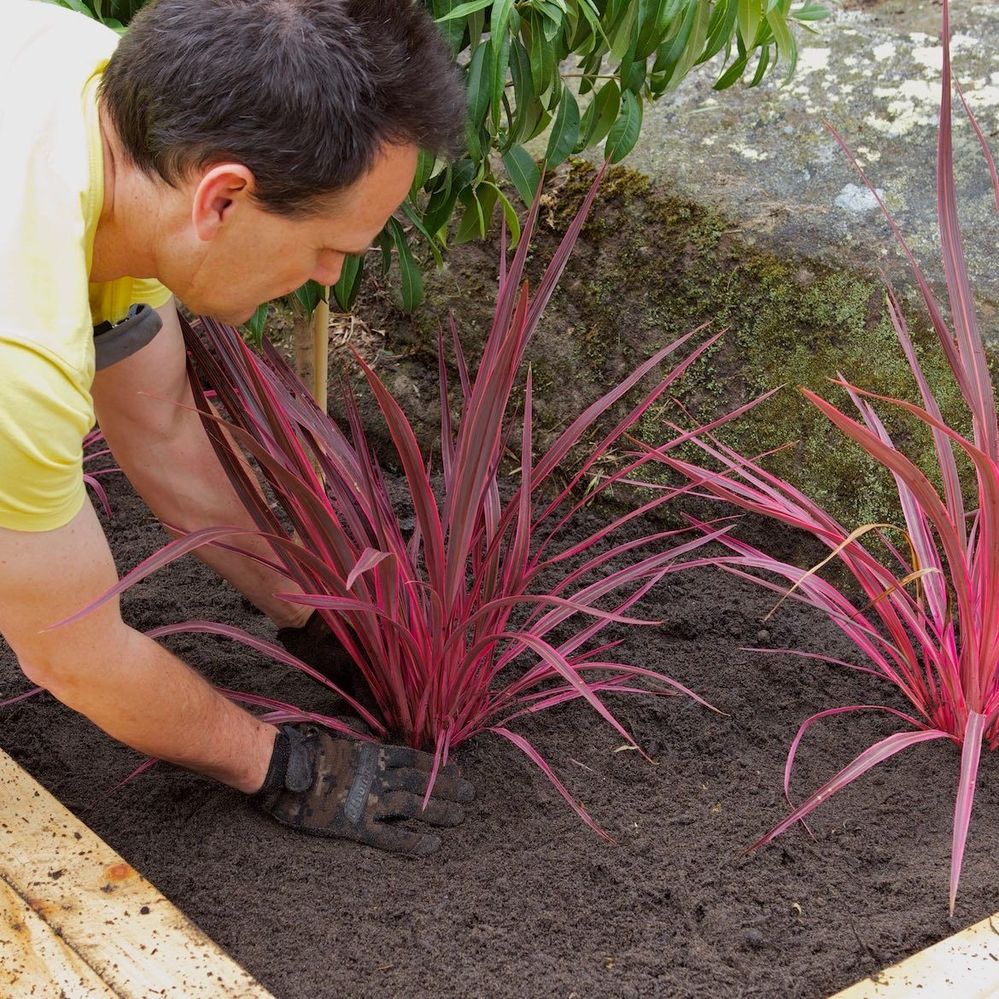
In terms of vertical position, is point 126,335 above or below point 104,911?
above

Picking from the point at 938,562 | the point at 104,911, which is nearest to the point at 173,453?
the point at 104,911

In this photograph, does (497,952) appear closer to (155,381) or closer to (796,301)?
(155,381)

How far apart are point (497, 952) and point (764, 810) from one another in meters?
0.44

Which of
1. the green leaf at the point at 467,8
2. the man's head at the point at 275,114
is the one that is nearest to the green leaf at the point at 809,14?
the green leaf at the point at 467,8

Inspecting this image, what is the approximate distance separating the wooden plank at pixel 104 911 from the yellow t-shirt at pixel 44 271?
428 millimetres

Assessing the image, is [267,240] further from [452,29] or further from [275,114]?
[452,29]

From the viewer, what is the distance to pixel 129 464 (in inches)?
65.4

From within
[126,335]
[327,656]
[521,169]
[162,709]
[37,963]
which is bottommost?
[327,656]

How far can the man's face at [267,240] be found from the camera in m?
1.13

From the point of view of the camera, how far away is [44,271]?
3.39ft

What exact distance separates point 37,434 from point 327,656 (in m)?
0.78

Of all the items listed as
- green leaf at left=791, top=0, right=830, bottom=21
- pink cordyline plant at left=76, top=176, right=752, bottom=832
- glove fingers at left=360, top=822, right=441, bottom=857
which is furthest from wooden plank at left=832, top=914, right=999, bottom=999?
green leaf at left=791, top=0, right=830, bottom=21

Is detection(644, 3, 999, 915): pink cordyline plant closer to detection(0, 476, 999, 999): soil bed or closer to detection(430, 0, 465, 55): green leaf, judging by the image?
detection(0, 476, 999, 999): soil bed

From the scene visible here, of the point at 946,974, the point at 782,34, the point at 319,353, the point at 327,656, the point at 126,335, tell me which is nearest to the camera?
the point at 946,974
